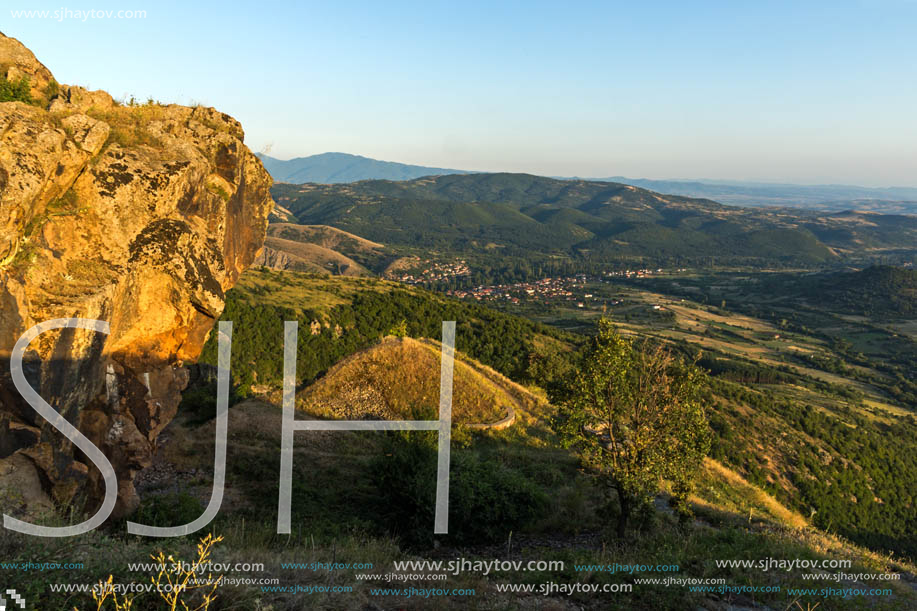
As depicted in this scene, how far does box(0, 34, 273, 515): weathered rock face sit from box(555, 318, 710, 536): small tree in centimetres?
1260

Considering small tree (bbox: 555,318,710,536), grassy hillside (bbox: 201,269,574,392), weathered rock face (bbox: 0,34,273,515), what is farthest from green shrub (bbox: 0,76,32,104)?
grassy hillside (bbox: 201,269,574,392)

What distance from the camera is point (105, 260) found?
12078mm

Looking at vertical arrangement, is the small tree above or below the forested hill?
above

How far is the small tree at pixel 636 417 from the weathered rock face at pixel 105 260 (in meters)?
12.6

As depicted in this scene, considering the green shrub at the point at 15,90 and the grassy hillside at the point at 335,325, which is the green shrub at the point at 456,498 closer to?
the green shrub at the point at 15,90

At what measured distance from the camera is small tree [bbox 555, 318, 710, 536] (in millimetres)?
14609

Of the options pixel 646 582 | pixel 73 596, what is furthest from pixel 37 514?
pixel 646 582

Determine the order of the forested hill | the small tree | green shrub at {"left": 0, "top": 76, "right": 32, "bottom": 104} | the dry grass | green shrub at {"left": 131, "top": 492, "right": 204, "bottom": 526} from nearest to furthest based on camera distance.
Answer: green shrub at {"left": 0, "top": 76, "right": 32, "bottom": 104} → green shrub at {"left": 131, "top": 492, "right": 204, "bottom": 526} → the small tree → the dry grass → the forested hill

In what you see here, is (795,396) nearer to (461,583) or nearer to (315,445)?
(315,445)

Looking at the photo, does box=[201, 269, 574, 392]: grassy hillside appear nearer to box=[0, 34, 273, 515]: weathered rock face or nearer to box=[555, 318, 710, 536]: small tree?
box=[0, 34, 273, 515]: weathered rock face

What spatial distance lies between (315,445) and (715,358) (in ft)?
357

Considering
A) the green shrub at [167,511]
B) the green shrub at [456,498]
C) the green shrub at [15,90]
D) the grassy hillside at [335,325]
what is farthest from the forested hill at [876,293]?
the green shrub at [15,90]

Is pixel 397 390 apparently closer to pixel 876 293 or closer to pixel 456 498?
pixel 456 498

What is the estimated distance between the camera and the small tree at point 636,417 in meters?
14.6
